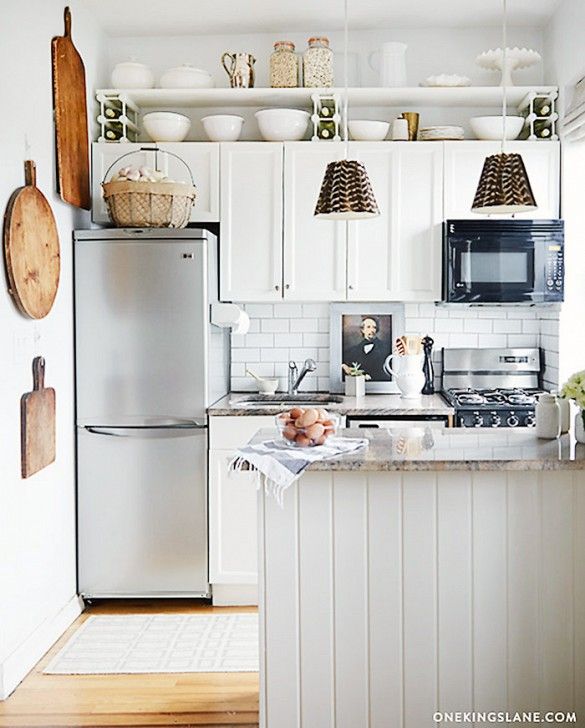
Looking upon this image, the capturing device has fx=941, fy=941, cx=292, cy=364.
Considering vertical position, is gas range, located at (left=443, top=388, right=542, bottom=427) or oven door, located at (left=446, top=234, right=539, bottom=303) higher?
oven door, located at (left=446, top=234, right=539, bottom=303)

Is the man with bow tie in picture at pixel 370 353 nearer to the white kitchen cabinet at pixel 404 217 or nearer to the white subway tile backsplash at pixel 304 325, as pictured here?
the white subway tile backsplash at pixel 304 325

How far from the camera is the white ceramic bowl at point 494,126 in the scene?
185 inches

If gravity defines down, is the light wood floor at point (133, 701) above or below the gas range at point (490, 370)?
below

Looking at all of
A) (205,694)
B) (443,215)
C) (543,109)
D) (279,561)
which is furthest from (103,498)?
(543,109)

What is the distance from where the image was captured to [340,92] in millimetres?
4703


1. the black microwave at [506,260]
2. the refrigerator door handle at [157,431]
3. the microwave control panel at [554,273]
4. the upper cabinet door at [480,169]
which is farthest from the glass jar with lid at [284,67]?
the refrigerator door handle at [157,431]

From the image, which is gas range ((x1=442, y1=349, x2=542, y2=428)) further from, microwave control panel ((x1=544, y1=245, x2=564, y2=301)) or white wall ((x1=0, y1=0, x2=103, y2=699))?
white wall ((x1=0, y1=0, x2=103, y2=699))

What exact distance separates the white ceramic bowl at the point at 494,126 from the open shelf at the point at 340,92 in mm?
129

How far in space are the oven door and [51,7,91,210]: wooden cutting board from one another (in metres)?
1.80

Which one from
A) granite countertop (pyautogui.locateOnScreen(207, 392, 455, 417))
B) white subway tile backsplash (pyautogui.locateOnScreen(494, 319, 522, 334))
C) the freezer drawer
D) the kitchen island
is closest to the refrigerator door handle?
the freezer drawer

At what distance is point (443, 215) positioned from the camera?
4703 millimetres

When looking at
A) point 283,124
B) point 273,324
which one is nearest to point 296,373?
point 273,324

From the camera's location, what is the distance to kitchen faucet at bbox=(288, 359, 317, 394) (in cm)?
497

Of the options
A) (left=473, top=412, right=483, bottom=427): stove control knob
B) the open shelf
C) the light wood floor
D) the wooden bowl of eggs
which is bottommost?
the light wood floor
